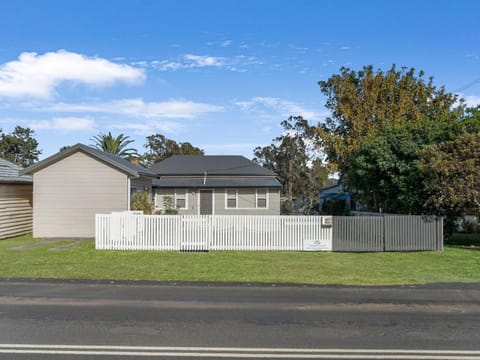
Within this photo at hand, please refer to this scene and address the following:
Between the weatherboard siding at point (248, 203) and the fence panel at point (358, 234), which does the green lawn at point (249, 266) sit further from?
the weatherboard siding at point (248, 203)

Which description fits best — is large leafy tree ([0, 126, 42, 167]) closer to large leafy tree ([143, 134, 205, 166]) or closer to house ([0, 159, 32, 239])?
large leafy tree ([143, 134, 205, 166])

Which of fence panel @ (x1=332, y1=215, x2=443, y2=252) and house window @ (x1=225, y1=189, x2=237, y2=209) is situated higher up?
house window @ (x1=225, y1=189, x2=237, y2=209)

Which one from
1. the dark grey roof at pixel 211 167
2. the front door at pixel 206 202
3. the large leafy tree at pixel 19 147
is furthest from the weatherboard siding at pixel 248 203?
the large leafy tree at pixel 19 147

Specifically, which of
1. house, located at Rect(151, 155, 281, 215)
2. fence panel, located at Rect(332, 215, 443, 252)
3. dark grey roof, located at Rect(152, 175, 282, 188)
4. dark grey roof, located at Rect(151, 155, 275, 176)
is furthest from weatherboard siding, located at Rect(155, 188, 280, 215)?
fence panel, located at Rect(332, 215, 443, 252)

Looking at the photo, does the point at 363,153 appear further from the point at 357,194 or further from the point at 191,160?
the point at 191,160

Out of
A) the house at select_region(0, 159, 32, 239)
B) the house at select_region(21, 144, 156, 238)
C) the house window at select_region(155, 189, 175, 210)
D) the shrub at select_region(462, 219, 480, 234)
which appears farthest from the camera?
the house window at select_region(155, 189, 175, 210)

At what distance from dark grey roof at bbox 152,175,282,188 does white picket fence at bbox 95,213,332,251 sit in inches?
504

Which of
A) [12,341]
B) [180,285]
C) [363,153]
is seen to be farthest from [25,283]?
[363,153]

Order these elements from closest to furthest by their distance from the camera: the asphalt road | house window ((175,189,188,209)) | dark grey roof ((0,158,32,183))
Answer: the asphalt road
dark grey roof ((0,158,32,183))
house window ((175,189,188,209))

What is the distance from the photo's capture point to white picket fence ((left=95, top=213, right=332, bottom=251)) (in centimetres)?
1602

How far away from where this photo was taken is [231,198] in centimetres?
2992

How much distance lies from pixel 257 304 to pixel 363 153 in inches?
580

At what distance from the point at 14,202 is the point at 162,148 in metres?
49.9

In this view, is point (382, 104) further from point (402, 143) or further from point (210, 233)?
point (210, 233)
